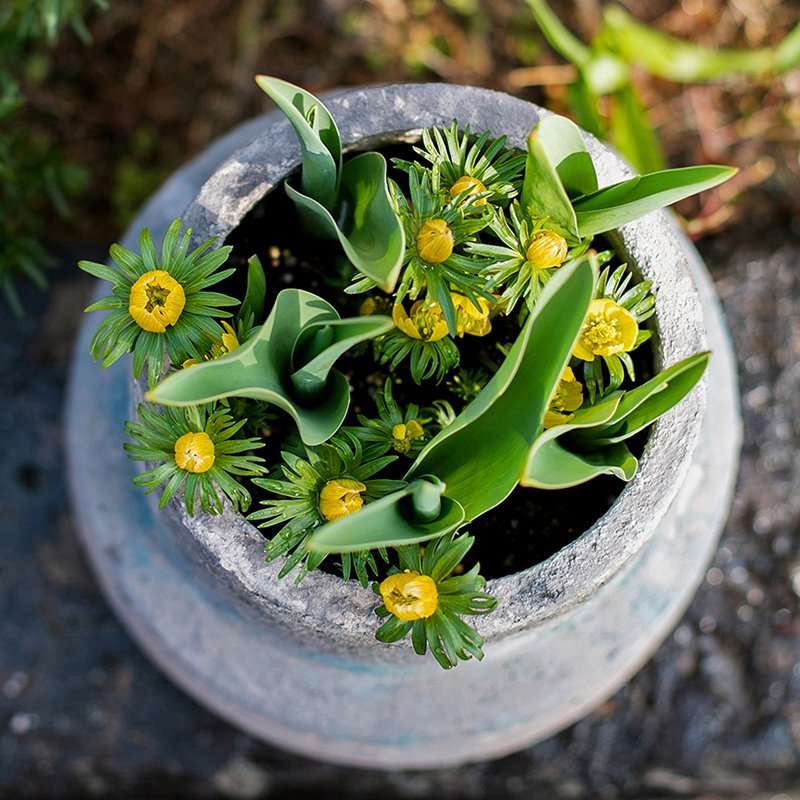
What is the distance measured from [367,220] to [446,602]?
12.2 inches

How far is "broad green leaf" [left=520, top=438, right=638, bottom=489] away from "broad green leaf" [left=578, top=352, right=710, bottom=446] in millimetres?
13

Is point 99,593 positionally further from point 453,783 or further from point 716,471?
point 716,471

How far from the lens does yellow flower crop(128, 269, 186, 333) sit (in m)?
0.71

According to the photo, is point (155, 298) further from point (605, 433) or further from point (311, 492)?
point (605, 433)

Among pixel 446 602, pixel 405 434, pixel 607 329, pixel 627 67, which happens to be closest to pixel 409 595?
pixel 446 602

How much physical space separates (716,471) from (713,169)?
54cm

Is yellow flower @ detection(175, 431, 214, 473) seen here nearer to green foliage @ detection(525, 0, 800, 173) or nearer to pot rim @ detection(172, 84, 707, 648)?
pot rim @ detection(172, 84, 707, 648)

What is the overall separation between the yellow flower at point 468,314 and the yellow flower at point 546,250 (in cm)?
6

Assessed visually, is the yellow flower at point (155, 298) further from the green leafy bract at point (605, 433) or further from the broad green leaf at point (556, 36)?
the broad green leaf at point (556, 36)

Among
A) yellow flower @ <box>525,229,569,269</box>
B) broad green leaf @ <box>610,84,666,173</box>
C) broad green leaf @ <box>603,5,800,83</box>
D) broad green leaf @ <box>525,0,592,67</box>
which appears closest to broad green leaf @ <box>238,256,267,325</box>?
yellow flower @ <box>525,229,569,269</box>

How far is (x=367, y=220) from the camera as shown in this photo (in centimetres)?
77

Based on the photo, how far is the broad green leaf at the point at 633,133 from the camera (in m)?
1.38

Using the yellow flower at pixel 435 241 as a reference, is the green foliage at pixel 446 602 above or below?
below

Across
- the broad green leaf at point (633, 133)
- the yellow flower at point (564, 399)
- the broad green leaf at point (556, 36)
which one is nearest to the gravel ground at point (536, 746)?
the broad green leaf at point (633, 133)
